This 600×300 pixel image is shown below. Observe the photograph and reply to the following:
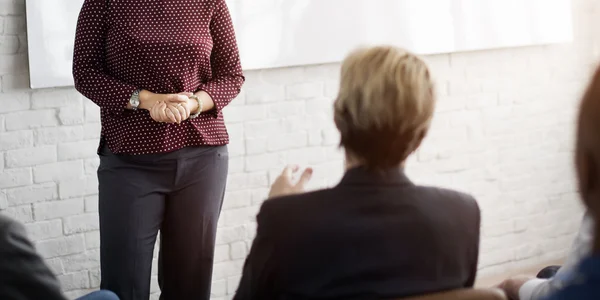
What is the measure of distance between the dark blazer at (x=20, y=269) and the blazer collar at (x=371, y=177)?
602mm

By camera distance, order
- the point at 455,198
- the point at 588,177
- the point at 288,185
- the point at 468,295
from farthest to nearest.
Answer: the point at 288,185 < the point at 455,198 < the point at 468,295 < the point at 588,177

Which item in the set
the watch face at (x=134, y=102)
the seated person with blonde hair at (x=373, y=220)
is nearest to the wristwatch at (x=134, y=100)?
the watch face at (x=134, y=102)

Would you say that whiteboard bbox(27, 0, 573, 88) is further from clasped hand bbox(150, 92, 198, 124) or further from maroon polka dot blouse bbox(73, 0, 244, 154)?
clasped hand bbox(150, 92, 198, 124)

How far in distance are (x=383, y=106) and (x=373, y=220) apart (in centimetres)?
23

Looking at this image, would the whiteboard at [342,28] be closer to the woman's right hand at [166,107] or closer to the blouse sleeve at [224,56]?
the blouse sleeve at [224,56]

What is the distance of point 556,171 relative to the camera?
14.3 feet

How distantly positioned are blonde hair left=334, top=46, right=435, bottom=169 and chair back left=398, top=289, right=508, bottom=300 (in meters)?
0.33

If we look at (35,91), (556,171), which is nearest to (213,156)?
(35,91)

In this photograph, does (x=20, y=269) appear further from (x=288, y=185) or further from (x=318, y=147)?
(x=318, y=147)

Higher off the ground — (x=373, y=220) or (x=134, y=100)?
(x=134, y=100)

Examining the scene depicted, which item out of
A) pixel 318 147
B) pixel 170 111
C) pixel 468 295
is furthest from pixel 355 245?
→ pixel 318 147

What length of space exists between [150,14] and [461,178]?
6.49 feet

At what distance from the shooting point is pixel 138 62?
8.62 ft

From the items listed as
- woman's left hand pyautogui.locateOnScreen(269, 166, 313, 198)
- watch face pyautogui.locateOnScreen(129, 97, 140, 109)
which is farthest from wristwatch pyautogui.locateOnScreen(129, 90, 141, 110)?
woman's left hand pyautogui.locateOnScreen(269, 166, 313, 198)
